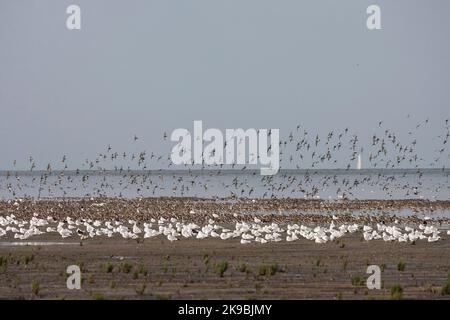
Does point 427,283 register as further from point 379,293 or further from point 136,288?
point 136,288

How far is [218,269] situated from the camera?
96.2ft

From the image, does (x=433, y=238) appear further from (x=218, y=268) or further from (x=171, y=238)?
(x=218, y=268)

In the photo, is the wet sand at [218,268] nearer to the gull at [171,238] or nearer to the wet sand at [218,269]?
the wet sand at [218,269]

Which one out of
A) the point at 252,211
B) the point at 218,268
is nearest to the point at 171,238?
the point at 218,268

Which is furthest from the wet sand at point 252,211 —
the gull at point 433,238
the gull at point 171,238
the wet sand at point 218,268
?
the gull at point 433,238

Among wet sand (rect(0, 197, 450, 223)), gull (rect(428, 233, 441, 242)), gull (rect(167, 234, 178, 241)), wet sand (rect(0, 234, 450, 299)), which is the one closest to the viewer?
wet sand (rect(0, 234, 450, 299))

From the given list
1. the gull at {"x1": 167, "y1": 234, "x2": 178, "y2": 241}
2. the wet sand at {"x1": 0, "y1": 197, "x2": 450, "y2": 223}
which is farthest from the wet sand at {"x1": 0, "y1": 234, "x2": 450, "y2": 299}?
the wet sand at {"x1": 0, "y1": 197, "x2": 450, "y2": 223}

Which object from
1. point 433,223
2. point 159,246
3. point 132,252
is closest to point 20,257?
point 132,252

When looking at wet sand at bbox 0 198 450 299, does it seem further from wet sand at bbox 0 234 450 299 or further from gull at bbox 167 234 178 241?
gull at bbox 167 234 178 241

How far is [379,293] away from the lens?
24453mm

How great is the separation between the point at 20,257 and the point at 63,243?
7.13 metres

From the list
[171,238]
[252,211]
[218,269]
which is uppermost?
[218,269]

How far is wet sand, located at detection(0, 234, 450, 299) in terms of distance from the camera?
81.0 ft

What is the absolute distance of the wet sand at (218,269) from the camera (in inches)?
972
